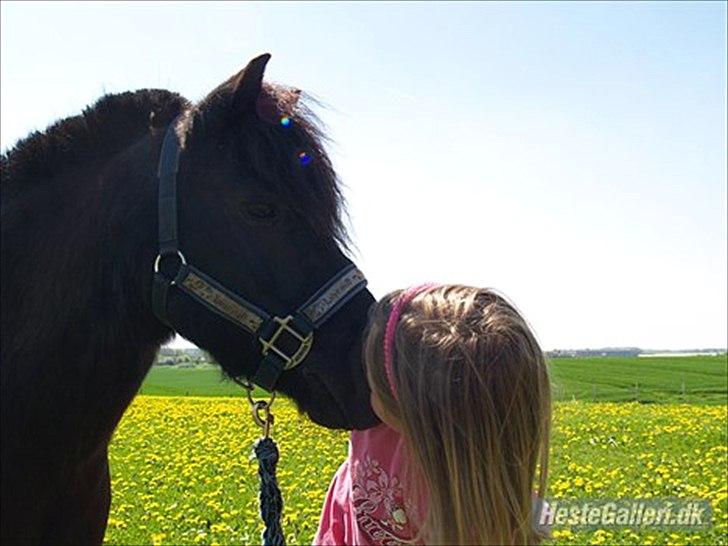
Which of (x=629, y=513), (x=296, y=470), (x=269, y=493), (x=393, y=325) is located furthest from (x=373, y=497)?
(x=296, y=470)

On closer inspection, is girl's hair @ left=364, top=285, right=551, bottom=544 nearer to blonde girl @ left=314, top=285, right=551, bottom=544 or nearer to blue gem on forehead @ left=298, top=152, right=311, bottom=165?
blonde girl @ left=314, top=285, right=551, bottom=544

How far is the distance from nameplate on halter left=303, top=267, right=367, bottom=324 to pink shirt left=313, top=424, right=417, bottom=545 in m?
0.41

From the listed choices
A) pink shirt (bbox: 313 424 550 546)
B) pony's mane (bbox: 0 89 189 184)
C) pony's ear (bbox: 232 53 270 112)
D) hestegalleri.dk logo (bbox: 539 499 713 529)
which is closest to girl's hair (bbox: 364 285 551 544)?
pink shirt (bbox: 313 424 550 546)

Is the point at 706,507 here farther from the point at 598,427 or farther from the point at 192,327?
the point at 598,427

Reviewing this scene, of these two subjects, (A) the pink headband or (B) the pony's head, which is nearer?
(A) the pink headband

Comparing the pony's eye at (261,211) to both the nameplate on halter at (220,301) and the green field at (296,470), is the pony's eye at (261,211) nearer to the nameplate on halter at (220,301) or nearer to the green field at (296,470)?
the nameplate on halter at (220,301)

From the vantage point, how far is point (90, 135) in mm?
2469

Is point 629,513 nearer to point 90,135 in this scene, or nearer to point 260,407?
point 260,407

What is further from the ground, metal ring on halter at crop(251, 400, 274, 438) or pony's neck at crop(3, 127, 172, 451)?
pony's neck at crop(3, 127, 172, 451)

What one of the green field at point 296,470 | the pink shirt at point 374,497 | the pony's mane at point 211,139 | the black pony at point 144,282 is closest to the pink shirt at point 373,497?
the pink shirt at point 374,497

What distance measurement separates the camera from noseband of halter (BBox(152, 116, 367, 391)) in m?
2.18

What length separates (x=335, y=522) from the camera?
238 centimetres

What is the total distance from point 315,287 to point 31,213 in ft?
3.25

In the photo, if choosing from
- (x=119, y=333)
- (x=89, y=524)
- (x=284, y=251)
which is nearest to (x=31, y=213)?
(x=119, y=333)
